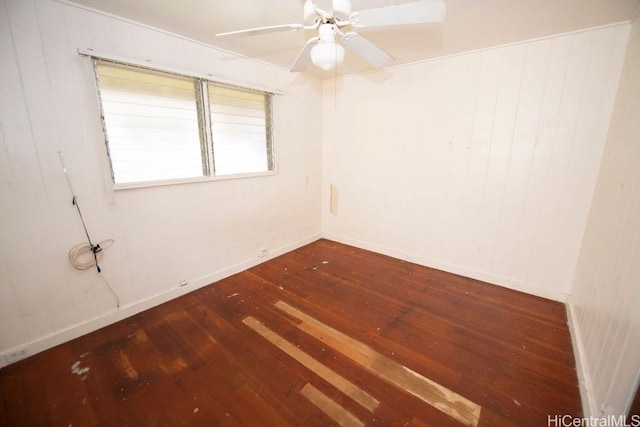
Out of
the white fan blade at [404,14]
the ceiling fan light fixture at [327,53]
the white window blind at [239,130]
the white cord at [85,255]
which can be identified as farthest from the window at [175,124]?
the white fan blade at [404,14]

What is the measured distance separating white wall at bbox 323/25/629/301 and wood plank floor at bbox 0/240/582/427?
0.57 metres

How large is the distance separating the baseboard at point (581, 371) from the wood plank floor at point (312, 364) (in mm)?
47

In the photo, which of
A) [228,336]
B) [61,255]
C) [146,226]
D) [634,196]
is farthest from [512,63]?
[61,255]

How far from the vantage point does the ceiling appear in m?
1.75

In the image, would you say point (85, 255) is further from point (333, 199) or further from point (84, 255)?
point (333, 199)

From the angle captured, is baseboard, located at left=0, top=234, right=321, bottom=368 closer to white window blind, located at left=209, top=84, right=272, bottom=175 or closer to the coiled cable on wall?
the coiled cable on wall

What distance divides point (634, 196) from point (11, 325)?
394 centimetres

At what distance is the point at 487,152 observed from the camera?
106 inches

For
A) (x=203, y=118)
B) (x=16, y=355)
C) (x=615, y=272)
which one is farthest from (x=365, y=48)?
(x=16, y=355)

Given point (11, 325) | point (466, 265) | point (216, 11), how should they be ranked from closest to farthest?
point (11, 325)
point (216, 11)
point (466, 265)

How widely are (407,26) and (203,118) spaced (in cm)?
198

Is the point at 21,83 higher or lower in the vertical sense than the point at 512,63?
lower

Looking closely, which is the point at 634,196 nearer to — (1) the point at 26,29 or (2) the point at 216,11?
(2) the point at 216,11

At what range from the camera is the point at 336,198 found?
4016 millimetres
